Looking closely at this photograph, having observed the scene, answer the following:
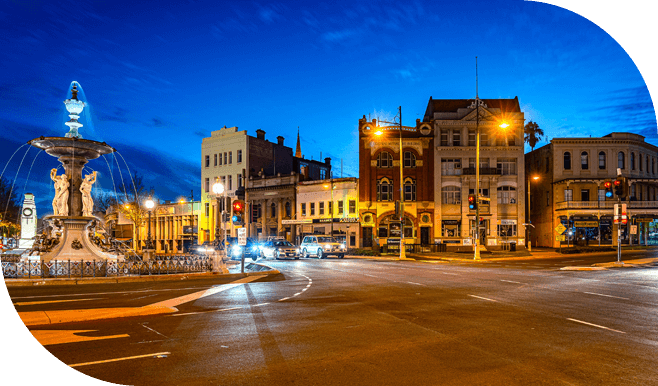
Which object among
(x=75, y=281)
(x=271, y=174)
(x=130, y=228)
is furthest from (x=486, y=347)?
(x=130, y=228)

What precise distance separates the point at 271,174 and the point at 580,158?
41007mm

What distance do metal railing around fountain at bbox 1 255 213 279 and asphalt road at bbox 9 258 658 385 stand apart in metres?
3.66

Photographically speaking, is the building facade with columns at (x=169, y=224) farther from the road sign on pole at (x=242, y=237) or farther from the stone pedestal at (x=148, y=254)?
the road sign on pole at (x=242, y=237)

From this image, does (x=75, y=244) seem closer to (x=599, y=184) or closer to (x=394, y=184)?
(x=394, y=184)

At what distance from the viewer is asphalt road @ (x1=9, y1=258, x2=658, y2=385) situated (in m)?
6.98

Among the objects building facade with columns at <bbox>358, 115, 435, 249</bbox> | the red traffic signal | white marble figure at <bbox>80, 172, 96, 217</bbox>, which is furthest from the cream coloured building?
the red traffic signal

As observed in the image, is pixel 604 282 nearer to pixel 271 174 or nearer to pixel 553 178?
pixel 553 178

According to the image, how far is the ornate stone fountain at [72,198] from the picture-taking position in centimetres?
2356

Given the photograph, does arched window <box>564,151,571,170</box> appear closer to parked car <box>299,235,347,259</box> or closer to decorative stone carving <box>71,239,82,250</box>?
parked car <box>299,235,347,259</box>

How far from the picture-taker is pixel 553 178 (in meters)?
58.8

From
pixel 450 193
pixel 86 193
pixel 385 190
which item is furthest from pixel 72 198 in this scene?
pixel 450 193

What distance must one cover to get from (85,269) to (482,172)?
4606 cm

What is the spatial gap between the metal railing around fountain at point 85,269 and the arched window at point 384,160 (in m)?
36.5

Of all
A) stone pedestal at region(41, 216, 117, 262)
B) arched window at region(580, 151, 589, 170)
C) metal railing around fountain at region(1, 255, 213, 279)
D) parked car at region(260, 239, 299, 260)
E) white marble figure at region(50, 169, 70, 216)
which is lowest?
parked car at region(260, 239, 299, 260)
